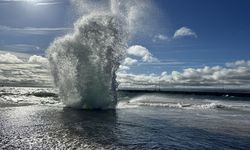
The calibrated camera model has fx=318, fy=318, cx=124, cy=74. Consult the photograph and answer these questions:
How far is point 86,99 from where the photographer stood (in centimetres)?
4703

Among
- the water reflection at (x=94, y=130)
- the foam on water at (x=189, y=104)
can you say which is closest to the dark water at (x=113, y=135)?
the water reflection at (x=94, y=130)

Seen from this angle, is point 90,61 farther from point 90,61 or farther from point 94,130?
point 94,130

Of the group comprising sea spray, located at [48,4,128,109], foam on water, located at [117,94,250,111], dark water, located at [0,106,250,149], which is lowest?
dark water, located at [0,106,250,149]

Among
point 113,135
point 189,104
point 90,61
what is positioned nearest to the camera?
point 113,135

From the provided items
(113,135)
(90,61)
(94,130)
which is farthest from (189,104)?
(113,135)

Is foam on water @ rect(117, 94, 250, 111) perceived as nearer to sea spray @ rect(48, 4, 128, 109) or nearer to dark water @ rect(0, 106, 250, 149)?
sea spray @ rect(48, 4, 128, 109)

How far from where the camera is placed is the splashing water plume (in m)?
46.3

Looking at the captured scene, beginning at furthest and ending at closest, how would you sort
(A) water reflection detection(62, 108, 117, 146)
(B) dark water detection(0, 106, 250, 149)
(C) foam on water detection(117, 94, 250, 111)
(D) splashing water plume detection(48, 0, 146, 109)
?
(C) foam on water detection(117, 94, 250, 111)
(D) splashing water plume detection(48, 0, 146, 109)
(A) water reflection detection(62, 108, 117, 146)
(B) dark water detection(0, 106, 250, 149)

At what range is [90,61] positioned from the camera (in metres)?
46.5

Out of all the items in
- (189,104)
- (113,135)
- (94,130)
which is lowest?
(113,135)

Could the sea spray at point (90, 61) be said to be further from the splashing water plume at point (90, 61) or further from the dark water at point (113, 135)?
the dark water at point (113, 135)

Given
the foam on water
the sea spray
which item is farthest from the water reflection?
the foam on water

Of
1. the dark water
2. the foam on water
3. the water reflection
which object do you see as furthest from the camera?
the foam on water

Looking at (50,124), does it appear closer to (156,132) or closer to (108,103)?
(156,132)
